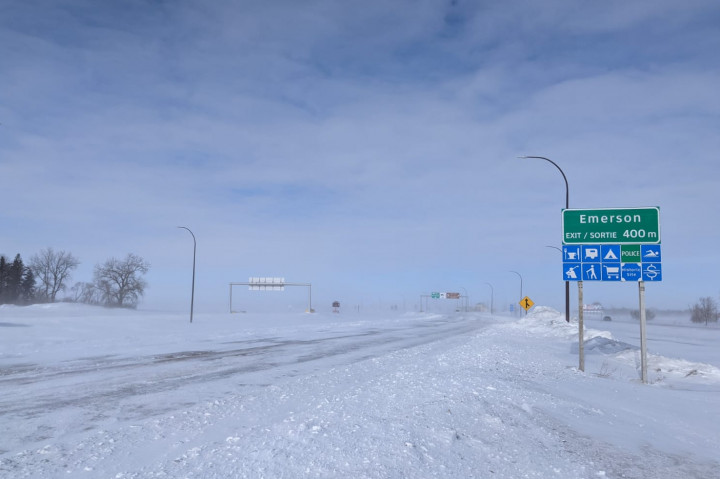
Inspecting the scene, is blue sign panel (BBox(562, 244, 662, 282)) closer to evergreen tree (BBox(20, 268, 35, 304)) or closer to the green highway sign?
the green highway sign

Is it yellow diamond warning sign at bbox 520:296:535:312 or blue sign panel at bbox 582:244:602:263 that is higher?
blue sign panel at bbox 582:244:602:263

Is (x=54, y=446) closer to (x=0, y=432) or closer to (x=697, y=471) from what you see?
(x=0, y=432)

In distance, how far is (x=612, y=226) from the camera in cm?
1506

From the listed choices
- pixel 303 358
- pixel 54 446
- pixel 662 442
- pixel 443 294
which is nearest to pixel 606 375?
pixel 662 442

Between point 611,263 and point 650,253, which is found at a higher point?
point 650,253

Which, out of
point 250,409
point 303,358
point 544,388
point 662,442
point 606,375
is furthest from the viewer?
point 303,358

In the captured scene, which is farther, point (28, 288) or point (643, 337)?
point (28, 288)

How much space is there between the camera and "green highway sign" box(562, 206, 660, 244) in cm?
1459

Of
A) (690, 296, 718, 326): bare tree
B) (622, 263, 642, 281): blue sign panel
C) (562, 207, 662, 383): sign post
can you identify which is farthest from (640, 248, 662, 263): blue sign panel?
(690, 296, 718, 326): bare tree

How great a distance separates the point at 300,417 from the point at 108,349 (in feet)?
44.9

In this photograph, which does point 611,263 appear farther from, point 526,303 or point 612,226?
point 526,303

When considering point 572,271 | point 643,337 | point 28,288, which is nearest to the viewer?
point 643,337

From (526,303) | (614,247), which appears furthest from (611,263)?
(526,303)

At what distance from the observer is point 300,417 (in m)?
7.45
